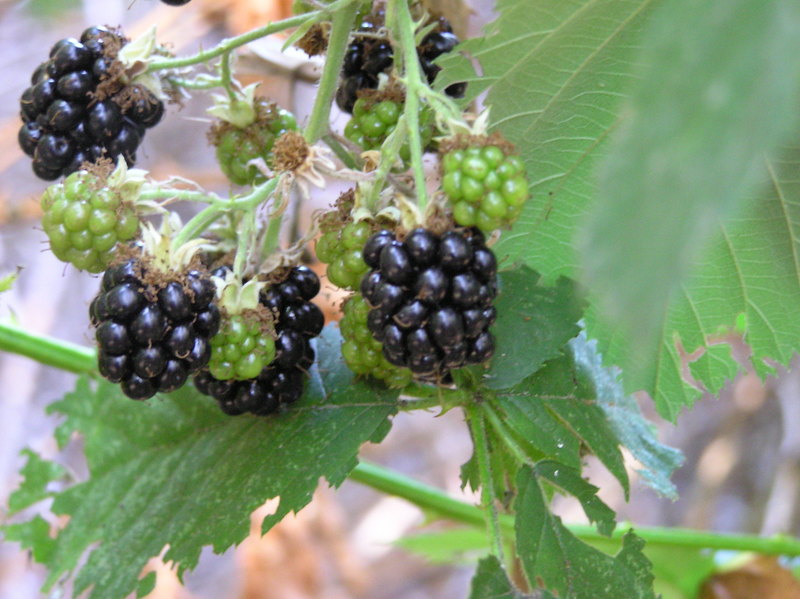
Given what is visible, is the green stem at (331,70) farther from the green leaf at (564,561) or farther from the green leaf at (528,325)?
the green leaf at (564,561)

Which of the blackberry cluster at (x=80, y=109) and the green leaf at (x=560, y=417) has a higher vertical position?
the blackberry cluster at (x=80, y=109)

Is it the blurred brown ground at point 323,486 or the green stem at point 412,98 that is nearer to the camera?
the green stem at point 412,98

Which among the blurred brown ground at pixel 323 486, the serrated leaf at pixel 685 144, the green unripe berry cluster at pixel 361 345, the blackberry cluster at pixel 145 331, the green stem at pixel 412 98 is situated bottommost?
the blurred brown ground at pixel 323 486

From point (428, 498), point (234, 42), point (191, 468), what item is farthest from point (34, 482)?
point (234, 42)

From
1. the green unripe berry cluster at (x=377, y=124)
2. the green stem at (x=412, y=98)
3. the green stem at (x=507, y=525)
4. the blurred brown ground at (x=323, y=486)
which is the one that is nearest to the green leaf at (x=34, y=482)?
the blurred brown ground at (x=323, y=486)

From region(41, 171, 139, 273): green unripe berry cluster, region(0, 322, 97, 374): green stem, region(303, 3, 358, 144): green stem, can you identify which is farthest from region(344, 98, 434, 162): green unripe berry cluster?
region(0, 322, 97, 374): green stem

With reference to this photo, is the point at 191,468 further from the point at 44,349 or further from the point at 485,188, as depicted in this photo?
the point at 485,188

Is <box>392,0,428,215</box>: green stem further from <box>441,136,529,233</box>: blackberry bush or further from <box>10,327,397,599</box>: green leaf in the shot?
<box>10,327,397,599</box>: green leaf
